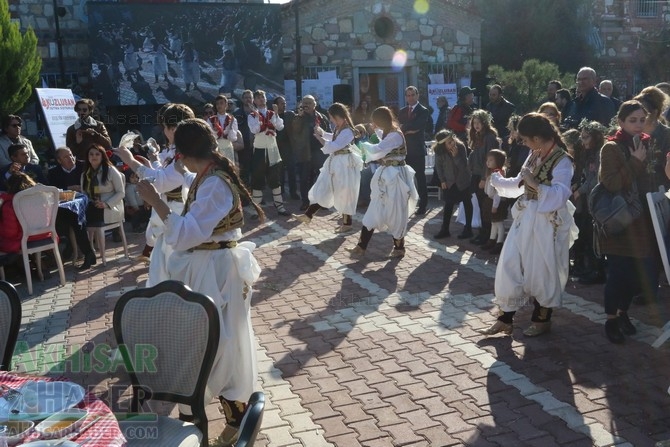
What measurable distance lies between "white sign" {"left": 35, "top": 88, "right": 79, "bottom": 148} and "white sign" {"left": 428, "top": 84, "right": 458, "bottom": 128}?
10254 mm

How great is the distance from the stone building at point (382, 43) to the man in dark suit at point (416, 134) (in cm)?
768

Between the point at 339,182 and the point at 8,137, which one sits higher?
the point at 8,137

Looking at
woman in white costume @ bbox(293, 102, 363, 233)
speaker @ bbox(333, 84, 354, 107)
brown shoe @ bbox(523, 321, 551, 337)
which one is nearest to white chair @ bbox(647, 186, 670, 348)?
brown shoe @ bbox(523, 321, 551, 337)

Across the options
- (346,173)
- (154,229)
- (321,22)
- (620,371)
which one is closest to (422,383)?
(620,371)

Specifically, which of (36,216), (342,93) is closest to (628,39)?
(342,93)

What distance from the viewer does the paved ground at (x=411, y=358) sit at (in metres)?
3.97

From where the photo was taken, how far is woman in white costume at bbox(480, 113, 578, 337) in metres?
A: 4.94

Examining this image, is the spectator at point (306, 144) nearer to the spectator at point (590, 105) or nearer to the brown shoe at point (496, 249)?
the brown shoe at point (496, 249)

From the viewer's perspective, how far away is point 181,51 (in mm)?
17625

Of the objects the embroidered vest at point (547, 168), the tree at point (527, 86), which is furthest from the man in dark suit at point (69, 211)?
the tree at point (527, 86)

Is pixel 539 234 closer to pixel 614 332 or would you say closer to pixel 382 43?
pixel 614 332

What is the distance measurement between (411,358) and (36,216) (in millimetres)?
4591

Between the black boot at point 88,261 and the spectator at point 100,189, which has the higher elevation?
the spectator at point 100,189

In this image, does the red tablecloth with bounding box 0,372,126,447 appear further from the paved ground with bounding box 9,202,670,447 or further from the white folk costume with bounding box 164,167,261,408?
the paved ground with bounding box 9,202,670,447
